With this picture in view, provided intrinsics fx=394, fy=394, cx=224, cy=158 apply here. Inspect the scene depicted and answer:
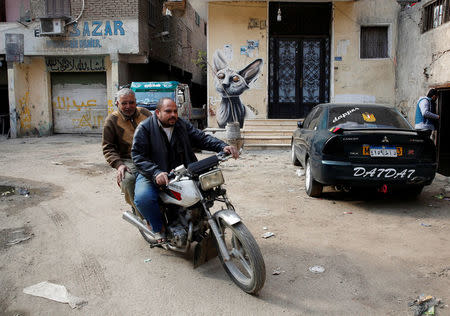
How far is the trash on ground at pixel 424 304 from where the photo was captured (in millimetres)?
3000

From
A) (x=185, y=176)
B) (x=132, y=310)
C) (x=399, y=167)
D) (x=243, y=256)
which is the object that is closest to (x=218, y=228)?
(x=243, y=256)

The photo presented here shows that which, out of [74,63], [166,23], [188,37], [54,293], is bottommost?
[54,293]

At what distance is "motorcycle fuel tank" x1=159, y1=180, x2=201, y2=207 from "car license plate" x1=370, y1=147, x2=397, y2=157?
10.4ft

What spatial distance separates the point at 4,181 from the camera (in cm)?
820

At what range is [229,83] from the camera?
1519 centimetres

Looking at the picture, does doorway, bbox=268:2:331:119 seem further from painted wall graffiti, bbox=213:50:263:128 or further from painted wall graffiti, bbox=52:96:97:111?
painted wall graffiti, bbox=52:96:97:111

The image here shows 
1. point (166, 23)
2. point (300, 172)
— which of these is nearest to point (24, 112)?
point (166, 23)

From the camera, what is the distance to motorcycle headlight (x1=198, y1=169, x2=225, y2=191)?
3.39 meters

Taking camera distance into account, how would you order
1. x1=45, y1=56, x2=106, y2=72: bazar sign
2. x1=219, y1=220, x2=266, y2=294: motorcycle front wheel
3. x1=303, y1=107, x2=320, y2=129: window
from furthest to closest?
x1=45, y1=56, x2=106, y2=72: bazar sign
x1=303, y1=107, x2=320, y2=129: window
x1=219, y1=220, x2=266, y2=294: motorcycle front wheel

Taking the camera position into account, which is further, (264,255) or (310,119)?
(310,119)

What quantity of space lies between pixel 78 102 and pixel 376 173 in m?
17.8

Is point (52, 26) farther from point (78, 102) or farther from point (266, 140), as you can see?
point (266, 140)

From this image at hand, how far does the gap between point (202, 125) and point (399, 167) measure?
536 inches

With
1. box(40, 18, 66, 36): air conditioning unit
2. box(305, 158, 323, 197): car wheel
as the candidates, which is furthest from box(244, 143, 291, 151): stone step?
box(40, 18, 66, 36): air conditioning unit
